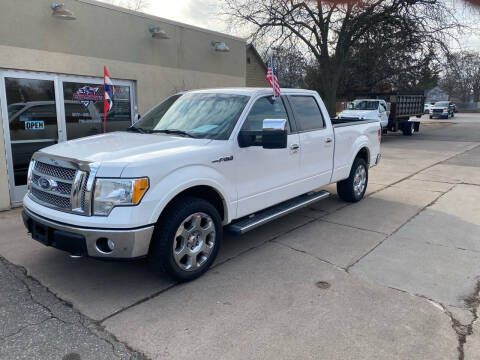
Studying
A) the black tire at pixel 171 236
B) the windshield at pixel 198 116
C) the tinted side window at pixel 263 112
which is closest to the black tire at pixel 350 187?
the tinted side window at pixel 263 112

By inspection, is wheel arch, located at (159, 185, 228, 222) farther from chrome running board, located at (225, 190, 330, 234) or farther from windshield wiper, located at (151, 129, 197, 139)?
windshield wiper, located at (151, 129, 197, 139)

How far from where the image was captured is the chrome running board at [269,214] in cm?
430

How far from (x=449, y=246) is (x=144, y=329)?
3930mm

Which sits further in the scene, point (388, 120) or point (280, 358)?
point (388, 120)

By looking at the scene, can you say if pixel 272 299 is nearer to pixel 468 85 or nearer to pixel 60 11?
pixel 60 11

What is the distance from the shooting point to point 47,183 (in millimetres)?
3723

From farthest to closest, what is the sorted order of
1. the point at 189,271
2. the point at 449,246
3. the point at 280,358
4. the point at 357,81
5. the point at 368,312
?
the point at 357,81 → the point at 449,246 → the point at 189,271 → the point at 368,312 → the point at 280,358

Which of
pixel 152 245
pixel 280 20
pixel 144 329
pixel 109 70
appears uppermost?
pixel 280 20

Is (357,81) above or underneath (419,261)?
above

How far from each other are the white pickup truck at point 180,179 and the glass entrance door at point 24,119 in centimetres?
319

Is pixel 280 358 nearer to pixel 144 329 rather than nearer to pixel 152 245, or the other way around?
pixel 144 329

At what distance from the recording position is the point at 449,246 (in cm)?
491

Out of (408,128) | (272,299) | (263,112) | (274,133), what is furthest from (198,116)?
(408,128)

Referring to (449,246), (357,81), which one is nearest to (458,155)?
(449,246)
